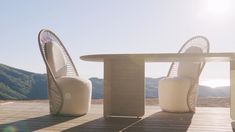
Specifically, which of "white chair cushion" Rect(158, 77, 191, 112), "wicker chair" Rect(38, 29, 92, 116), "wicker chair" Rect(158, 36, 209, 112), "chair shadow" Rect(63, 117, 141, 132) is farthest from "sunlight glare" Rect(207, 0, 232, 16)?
"chair shadow" Rect(63, 117, 141, 132)

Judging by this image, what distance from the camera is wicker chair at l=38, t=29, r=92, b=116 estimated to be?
206 inches

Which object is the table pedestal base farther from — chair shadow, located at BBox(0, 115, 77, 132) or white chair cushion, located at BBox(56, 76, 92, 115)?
chair shadow, located at BBox(0, 115, 77, 132)

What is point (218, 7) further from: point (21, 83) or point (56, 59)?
point (21, 83)

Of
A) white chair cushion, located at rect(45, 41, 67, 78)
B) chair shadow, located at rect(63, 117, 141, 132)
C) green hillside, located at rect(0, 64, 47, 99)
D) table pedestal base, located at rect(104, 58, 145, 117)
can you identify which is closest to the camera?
chair shadow, located at rect(63, 117, 141, 132)

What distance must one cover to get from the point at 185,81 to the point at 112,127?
2.10 metres

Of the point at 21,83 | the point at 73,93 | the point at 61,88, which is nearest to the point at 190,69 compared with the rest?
the point at 73,93

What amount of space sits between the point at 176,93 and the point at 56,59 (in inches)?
72.6

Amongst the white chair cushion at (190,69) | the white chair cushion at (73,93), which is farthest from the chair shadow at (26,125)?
the white chair cushion at (190,69)

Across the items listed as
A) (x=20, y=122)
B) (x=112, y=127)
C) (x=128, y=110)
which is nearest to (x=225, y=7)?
(x=128, y=110)

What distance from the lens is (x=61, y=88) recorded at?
5.24 metres

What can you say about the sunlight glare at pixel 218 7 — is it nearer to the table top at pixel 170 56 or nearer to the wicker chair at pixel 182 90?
the wicker chair at pixel 182 90

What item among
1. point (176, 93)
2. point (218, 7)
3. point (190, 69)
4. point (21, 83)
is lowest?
point (176, 93)

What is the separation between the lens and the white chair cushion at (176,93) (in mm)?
5828

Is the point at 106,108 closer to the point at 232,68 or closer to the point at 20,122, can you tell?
the point at 20,122
